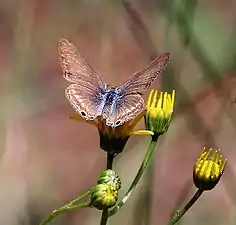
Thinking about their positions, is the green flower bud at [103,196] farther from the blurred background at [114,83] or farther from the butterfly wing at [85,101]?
the blurred background at [114,83]

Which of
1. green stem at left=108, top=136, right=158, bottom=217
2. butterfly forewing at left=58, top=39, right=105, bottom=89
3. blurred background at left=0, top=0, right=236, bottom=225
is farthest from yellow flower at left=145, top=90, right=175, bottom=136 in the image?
blurred background at left=0, top=0, right=236, bottom=225

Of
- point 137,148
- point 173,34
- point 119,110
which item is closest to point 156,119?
point 119,110

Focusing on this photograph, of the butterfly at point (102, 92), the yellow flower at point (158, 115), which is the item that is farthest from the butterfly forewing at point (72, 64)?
the yellow flower at point (158, 115)

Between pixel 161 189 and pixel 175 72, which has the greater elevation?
pixel 175 72

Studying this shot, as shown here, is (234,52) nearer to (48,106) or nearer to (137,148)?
(137,148)

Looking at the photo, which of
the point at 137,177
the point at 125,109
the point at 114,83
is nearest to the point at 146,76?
the point at 125,109
